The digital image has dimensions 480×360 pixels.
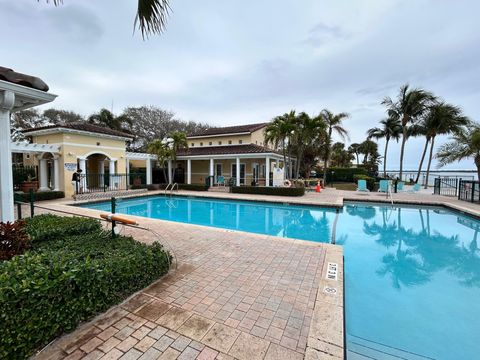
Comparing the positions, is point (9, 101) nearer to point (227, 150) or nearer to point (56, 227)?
point (56, 227)

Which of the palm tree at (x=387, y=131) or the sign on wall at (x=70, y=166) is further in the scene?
the palm tree at (x=387, y=131)

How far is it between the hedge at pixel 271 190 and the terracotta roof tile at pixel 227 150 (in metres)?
3.07

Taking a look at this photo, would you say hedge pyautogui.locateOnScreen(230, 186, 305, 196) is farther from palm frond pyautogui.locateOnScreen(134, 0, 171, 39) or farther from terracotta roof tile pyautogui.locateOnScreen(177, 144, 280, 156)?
palm frond pyautogui.locateOnScreen(134, 0, 171, 39)

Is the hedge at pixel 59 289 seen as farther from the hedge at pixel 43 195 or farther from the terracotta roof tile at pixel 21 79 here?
the hedge at pixel 43 195

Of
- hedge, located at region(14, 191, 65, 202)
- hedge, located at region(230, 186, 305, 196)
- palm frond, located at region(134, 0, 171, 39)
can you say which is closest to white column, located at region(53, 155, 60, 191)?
hedge, located at region(14, 191, 65, 202)

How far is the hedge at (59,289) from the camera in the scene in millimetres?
2031

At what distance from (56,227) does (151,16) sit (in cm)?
435

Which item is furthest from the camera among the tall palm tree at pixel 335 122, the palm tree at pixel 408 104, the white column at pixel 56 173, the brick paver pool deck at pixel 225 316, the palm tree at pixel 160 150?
the tall palm tree at pixel 335 122

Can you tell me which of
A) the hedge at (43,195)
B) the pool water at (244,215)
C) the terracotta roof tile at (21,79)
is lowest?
the pool water at (244,215)

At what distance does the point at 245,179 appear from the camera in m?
22.2

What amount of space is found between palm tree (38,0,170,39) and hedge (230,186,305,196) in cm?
1452

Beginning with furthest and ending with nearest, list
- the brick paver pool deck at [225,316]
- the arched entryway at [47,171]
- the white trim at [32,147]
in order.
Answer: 1. the arched entryway at [47,171]
2. the white trim at [32,147]
3. the brick paver pool deck at [225,316]

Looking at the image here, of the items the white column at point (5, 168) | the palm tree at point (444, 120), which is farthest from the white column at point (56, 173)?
the palm tree at point (444, 120)

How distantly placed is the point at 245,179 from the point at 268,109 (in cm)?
927
